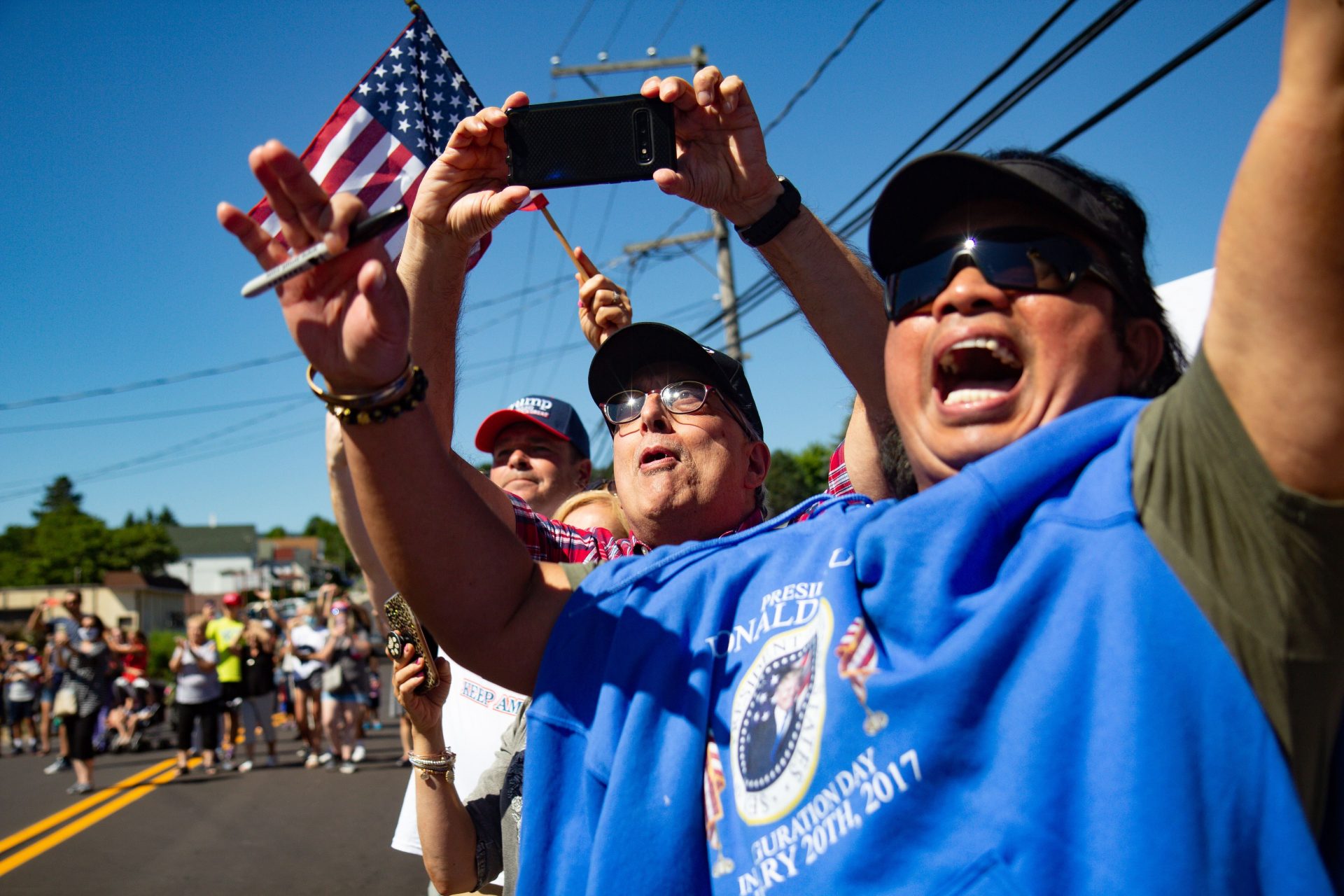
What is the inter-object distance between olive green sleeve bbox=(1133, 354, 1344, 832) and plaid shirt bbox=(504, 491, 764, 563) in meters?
1.66

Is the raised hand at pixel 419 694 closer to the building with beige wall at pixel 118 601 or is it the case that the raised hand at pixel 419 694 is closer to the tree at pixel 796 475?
the tree at pixel 796 475

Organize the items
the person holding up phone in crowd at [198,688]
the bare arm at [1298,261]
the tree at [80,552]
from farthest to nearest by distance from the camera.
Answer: the tree at [80,552] → the person holding up phone in crowd at [198,688] → the bare arm at [1298,261]

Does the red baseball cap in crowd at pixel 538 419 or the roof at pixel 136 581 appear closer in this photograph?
Answer: the red baseball cap in crowd at pixel 538 419

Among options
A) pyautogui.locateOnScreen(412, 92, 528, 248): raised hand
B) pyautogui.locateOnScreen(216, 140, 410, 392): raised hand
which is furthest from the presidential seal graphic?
pyautogui.locateOnScreen(412, 92, 528, 248): raised hand

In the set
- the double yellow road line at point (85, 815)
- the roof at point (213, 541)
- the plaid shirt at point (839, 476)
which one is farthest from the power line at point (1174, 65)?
the roof at point (213, 541)

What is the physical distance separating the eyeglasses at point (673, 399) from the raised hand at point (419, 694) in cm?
80

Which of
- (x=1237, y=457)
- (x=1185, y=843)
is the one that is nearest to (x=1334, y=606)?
(x=1237, y=457)

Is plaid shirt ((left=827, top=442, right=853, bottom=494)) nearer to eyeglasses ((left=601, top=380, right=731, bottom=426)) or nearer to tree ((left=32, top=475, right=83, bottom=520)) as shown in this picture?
eyeglasses ((left=601, top=380, right=731, bottom=426))

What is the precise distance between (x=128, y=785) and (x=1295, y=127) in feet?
44.7

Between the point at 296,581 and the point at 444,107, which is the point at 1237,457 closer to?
the point at 444,107

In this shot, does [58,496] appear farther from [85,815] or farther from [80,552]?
[85,815]

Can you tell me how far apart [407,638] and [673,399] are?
3.05 feet

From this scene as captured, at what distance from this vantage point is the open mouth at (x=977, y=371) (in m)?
1.43

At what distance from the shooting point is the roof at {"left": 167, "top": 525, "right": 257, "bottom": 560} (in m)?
99.2
